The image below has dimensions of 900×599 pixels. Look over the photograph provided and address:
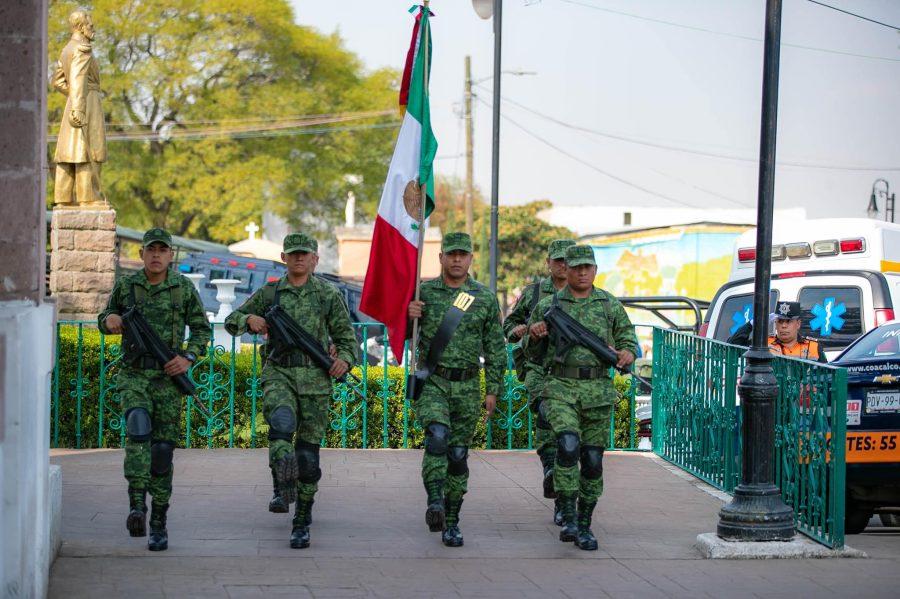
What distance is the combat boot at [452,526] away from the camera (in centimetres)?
820

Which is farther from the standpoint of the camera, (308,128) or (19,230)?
(308,128)

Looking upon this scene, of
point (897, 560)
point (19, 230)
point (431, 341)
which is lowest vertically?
point (897, 560)

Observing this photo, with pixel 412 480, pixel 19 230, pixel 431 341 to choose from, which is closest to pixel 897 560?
pixel 431 341

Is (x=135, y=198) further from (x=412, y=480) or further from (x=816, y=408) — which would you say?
(x=816, y=408)

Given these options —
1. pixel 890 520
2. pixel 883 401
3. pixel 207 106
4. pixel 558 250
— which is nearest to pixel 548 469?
pixel 558 250

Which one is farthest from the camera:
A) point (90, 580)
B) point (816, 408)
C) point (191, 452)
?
point (191, 452)

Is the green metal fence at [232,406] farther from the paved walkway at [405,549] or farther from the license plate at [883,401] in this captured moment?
the license plate at [883,401]

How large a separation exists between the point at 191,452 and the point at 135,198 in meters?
40.9

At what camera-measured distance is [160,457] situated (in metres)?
7.84

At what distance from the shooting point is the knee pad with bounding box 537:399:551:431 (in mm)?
8398

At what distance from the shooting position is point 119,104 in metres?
49.3

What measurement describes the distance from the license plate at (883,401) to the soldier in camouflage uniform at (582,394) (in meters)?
1.62

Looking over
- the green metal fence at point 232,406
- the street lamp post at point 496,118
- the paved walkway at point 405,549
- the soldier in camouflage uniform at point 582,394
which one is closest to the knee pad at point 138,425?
the paved walkway at point 405,549

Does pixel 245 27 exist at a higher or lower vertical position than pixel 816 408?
higher
